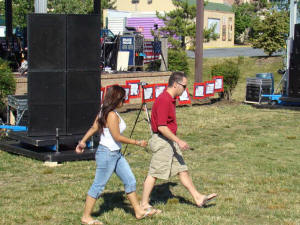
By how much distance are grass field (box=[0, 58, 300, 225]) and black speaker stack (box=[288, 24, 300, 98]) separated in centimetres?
462

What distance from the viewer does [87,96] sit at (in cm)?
1025

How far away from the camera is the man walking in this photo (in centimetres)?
637

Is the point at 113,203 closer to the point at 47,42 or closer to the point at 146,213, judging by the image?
the point at 146,213

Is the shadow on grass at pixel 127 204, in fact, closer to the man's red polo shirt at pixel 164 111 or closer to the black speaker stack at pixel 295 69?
the man's red polo shirt at pixel 164 111

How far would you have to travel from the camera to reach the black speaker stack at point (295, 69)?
719 inches

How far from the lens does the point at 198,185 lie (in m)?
8.27

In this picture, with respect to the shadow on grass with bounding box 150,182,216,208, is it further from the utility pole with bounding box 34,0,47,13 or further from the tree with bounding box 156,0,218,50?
the tree with bounding box 156,0,218,50

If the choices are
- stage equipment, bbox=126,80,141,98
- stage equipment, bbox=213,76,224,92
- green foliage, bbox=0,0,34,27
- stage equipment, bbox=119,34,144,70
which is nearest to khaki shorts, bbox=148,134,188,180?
stage equipment, bbox=126,80,141,98

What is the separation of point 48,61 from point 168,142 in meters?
4.06

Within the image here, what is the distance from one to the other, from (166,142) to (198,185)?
1.90 meters

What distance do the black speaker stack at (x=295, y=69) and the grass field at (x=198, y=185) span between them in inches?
182

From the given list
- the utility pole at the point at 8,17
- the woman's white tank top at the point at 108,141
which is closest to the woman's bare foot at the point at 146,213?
the woman's white tank top at the point at 108,141

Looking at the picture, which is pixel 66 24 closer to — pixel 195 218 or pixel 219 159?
pixel 219 159

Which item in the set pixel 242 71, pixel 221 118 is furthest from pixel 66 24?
pixel 242 71
